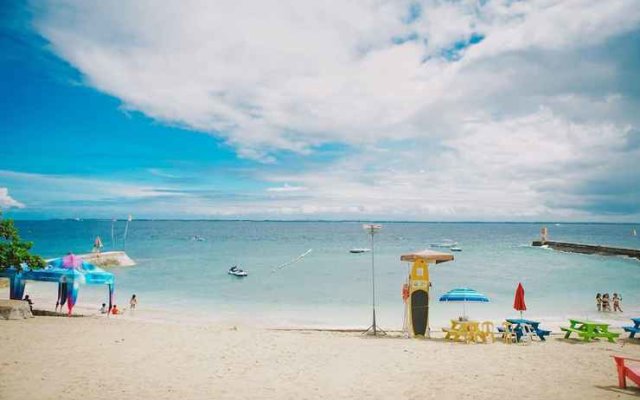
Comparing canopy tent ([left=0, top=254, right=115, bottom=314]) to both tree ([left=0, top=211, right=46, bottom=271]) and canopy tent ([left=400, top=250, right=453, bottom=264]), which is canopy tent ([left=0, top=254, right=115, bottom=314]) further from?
canopy tent ([left=400, top=250, right=453, bottom=264])

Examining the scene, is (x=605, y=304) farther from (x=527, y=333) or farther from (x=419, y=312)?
(x=419, y=312)

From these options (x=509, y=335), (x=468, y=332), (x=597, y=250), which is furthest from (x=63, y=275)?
(x=597, y=250)

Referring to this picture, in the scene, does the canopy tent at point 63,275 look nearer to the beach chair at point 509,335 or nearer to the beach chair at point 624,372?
the beach chair at point 509,335

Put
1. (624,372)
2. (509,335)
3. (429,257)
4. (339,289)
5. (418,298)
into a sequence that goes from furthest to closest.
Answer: (339,289) → (418,298) → (429,257) → (509,335) → (624,372)

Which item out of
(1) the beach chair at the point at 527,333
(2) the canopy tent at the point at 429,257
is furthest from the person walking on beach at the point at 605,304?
(2) the canopy tent at the point at 429,257

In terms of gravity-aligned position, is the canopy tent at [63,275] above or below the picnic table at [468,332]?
above

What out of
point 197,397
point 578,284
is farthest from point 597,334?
point 578,284

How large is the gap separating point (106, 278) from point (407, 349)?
1348 centimetres

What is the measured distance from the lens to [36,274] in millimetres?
17047

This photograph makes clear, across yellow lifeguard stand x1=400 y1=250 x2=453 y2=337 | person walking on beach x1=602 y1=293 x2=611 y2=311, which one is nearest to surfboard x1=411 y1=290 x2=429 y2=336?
yellow lifeguard stand x1=400 y1=250 x2=453 y2=337

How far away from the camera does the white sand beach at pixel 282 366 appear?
7.91 meters

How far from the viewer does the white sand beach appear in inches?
312

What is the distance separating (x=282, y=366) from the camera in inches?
389

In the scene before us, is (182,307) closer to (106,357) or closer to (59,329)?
(59,329)
